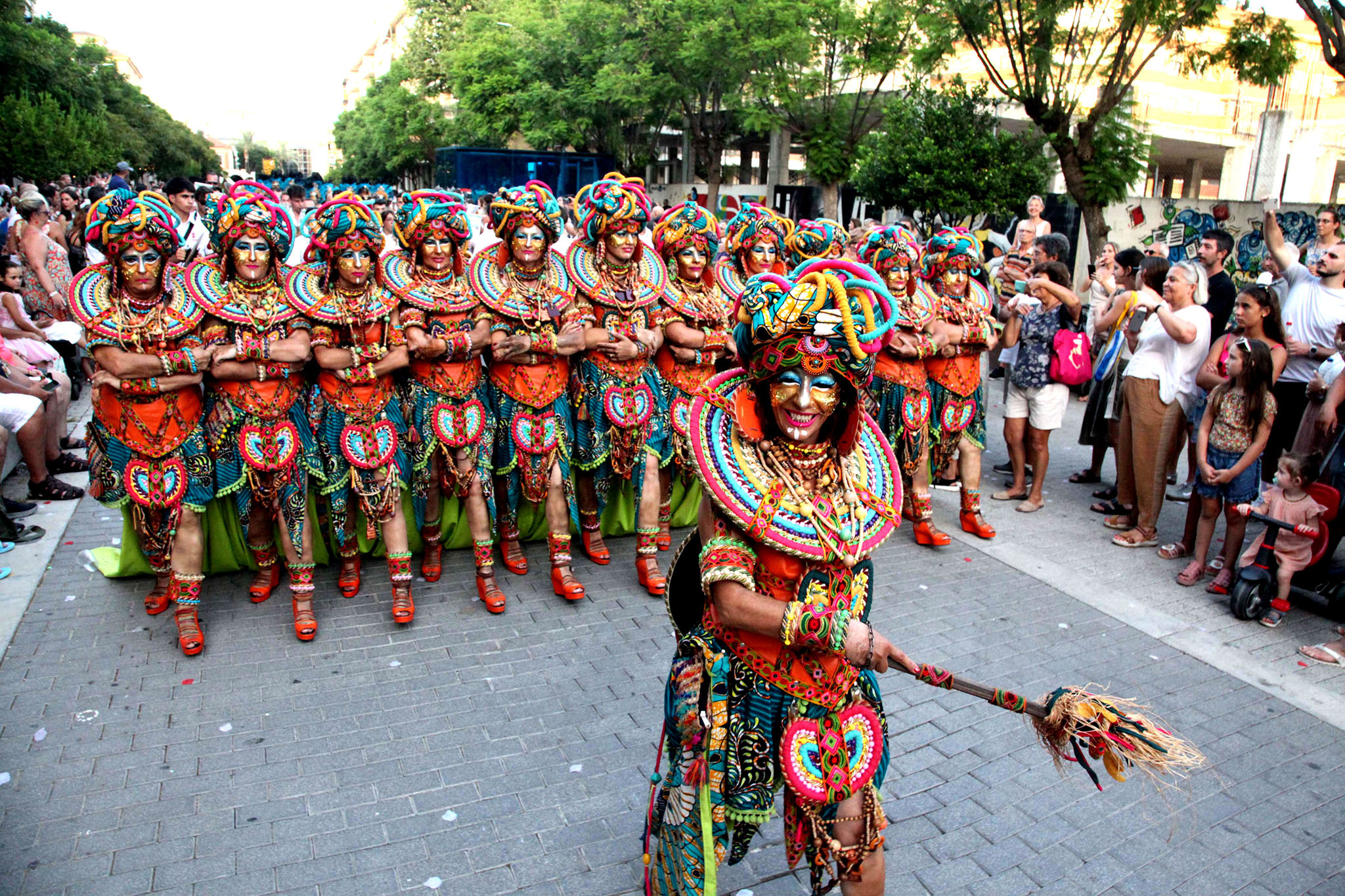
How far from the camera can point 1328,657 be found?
16.2 ft

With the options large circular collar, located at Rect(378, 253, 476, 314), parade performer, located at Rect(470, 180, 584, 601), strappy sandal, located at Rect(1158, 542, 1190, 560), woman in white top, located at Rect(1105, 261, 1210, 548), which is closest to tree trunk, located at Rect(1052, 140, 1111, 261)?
woman in white top, located at Rect(1105, 261, 1210, 548)

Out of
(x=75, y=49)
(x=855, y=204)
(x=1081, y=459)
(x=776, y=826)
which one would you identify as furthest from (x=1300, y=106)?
(x=75, y=49)

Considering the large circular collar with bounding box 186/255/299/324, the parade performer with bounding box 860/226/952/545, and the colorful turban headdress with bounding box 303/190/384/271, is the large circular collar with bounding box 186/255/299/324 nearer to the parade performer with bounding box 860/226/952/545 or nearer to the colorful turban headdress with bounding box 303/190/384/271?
the colorful turban headdress with bounding box 303/190/384/271

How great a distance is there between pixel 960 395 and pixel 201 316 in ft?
15.9

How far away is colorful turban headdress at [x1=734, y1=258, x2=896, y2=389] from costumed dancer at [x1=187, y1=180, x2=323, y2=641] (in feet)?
10.1

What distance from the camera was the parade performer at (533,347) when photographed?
17.1ft

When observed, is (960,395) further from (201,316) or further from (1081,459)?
(201,316)

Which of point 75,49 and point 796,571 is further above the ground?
point 75,49

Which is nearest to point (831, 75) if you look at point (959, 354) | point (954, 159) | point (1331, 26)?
point (954, 159)

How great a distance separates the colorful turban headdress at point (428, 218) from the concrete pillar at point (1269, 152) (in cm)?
2261

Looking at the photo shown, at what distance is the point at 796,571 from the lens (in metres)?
2.53

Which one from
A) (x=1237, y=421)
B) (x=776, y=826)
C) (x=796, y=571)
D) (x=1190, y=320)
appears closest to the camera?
(x=796, y=571)

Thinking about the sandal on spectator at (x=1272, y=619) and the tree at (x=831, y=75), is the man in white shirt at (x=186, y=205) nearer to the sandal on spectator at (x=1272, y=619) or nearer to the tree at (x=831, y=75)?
the sandal on spectator at (x=1272, y=619)

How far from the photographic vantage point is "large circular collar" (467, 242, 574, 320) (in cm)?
521
